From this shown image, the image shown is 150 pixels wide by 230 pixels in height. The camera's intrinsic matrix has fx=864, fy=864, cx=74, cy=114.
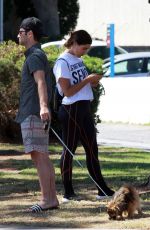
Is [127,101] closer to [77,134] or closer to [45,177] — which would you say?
[77,134]

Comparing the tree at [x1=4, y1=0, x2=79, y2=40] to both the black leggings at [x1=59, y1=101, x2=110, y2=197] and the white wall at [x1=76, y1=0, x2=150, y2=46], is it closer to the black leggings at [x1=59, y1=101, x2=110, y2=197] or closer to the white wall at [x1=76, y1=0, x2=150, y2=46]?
the white wall at [x1=76, y1=0, x2=150, y2=46]

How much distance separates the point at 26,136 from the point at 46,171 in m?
0.40

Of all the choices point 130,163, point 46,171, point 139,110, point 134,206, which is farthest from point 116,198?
point 139,110

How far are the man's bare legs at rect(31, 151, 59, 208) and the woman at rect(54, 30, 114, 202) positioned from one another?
1.95 ft

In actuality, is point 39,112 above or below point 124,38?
above

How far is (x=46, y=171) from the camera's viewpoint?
27.8 feet

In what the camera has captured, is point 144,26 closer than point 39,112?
No

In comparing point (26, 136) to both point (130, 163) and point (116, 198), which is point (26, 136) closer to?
point (116, 198)

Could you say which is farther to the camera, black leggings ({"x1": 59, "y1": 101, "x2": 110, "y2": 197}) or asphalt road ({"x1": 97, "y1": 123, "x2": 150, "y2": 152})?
asphalt road ({"x1": 97, "y1": 123, "x2": 150, "y2": 152})

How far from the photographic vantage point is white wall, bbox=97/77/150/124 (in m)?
19.6

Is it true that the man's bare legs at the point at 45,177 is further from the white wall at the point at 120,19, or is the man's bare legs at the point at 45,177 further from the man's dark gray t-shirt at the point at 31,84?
the white wall at the point at 120,19

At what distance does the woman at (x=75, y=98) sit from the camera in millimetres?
9031

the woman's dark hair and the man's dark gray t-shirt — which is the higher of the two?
the woman's dark hair

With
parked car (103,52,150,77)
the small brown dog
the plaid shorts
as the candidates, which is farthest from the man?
parked car (103,52,150,77)
